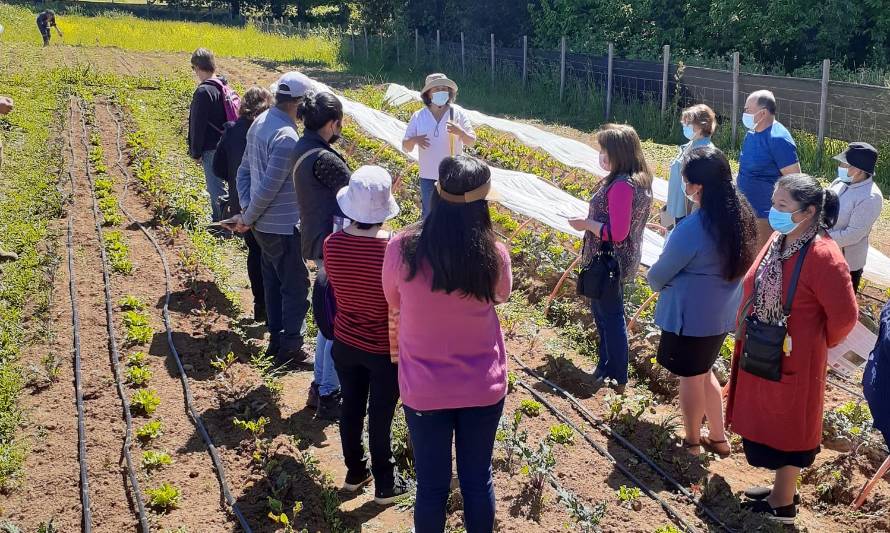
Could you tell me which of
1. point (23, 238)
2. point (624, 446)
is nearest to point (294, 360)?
point (624, 446)

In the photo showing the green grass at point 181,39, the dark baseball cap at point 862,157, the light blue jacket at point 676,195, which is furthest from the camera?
the green grass at point 181,39

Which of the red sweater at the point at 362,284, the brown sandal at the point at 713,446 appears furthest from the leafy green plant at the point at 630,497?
the red sweater at the point at 362,284

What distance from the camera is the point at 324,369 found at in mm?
4480

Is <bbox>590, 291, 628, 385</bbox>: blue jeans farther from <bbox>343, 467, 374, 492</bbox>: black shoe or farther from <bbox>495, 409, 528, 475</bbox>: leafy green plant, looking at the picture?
<bbox>343, 467, 374, 492</bbox>: black shoe

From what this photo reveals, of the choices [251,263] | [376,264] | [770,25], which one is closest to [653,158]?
[770,25]

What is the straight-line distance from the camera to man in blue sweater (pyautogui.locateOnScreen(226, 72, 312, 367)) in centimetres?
468

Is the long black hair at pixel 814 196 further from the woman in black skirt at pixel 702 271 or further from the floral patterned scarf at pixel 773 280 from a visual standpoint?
the woman in black skirt at pixel 702 271

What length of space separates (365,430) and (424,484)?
1.43m

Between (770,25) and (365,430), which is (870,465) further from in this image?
(770,25)

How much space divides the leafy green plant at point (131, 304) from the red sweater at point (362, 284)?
10.1 ft

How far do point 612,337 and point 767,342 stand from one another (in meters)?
1.38

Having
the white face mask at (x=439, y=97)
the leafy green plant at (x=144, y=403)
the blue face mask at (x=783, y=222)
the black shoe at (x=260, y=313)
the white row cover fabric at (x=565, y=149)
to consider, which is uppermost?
the white face mask at (x=439, y=97)

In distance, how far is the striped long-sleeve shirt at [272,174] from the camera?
464 centimetres

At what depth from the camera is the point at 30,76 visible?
17.4m
